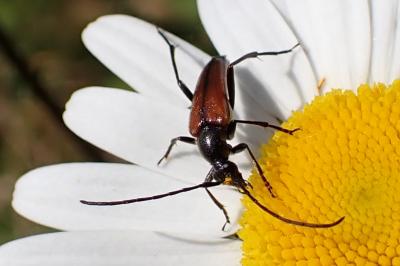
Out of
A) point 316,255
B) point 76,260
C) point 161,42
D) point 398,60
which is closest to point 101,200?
point 76,260

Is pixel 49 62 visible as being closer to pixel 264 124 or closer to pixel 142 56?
pixel 142 56

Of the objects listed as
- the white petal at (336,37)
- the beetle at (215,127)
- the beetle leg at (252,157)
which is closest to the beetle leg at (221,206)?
the beetle at (215,127)

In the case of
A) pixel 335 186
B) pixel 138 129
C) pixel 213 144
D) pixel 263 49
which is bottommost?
pixel 138 129

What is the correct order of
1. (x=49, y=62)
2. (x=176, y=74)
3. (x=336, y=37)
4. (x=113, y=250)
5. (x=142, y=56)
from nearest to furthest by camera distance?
1. (x=113, y=250)
2. (x=336, y=37)
3. (x=176, y=74)
4. (x=142, y=56)
5. (x=49, y=62)

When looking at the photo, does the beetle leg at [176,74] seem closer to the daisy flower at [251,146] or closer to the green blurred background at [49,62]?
the daisy flower at [251,146]

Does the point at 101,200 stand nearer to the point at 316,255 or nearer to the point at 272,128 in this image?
the point at 272,128

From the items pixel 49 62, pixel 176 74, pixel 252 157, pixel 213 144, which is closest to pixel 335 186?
pixel 252 157
